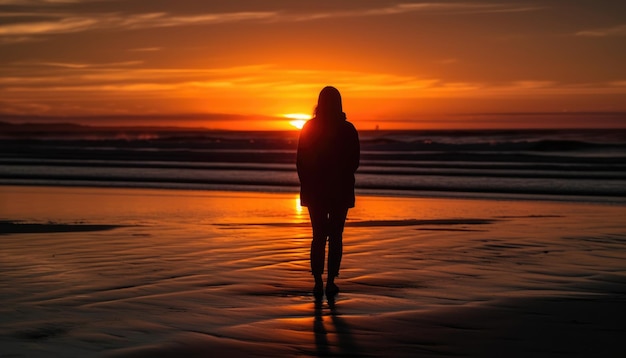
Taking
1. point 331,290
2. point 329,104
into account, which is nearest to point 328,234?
point 331,290

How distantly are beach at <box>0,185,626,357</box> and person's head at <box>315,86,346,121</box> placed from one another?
1685 millimetres

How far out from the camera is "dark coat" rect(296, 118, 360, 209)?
311 inches

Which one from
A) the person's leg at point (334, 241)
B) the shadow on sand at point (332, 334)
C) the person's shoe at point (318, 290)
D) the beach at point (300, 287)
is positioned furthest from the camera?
the person's leg at point (334, 241)

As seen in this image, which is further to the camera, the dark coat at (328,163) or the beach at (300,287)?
the dark coat at (328,163)

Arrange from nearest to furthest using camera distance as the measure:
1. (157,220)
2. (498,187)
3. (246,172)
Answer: (157,220) < (498,187) < (246,172)

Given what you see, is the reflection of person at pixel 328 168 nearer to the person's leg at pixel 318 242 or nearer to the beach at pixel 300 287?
the person's leg at pixel 318 242

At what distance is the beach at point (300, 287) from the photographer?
5.91 metres

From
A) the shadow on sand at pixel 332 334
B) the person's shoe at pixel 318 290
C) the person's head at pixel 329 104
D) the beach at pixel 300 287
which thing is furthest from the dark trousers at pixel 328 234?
the person's head at pixel 329 104

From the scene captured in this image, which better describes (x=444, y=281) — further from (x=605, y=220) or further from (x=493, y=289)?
(x=605, y=220)

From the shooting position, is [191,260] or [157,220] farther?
[157,220]

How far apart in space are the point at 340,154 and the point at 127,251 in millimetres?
3964

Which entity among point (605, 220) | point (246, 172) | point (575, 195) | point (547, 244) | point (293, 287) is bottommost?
point (293, 287)

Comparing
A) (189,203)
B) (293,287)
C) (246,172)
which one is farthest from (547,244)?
(246,172)

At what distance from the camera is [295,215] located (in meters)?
16.0
